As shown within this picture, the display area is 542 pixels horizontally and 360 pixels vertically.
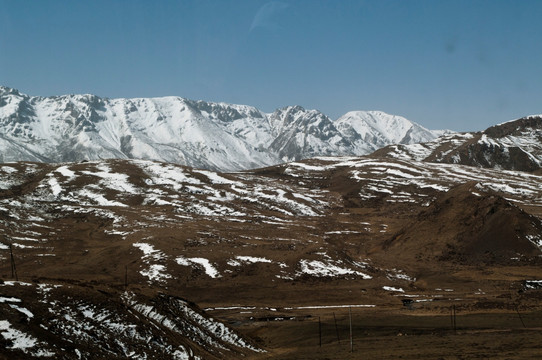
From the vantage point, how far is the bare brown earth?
4506 cm

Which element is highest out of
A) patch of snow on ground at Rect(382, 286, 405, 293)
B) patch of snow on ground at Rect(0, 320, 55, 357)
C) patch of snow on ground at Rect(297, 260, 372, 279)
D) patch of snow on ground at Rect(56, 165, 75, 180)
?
patch of snow on ground at Rect(56, 165, 75, 180)

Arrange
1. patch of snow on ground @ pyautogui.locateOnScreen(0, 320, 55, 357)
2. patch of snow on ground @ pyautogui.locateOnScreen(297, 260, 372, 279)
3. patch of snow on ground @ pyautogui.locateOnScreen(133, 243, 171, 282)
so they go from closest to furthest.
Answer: patch of snow on ground @ pyautogui.locateOnScreen(0, 320, 55, 357) → patch of snow on ground @ pyautogui.locateOnScreen(133, 243, 171, 282) → patch of snow on ground @ pyautogui.locateOnScreen(297, 260, 372, 279)

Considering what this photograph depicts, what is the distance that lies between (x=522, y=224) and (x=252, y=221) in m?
68.5

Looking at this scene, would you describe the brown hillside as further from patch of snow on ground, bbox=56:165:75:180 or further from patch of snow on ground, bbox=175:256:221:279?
patch of snow on ground, bbox=56:165:75:180

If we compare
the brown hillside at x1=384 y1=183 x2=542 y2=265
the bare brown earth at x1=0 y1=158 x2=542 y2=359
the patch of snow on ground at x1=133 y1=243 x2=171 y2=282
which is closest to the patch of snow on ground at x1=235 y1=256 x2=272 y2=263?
the bare brown earth at x1=0 y1=158 x2=542 y2=359

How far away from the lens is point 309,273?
90.2 m

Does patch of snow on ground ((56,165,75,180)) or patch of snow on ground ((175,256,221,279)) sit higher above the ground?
patch of snow on ground ((56,165,75,180))

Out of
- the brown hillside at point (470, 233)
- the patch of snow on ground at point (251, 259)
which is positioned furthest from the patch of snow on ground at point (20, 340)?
the brown hillside at point (470, 233)

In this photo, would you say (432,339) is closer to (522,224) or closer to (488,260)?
(488,260)

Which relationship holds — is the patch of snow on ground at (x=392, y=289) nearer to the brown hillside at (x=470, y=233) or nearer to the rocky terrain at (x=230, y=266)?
the rocky terrain at (x=230, y=266)

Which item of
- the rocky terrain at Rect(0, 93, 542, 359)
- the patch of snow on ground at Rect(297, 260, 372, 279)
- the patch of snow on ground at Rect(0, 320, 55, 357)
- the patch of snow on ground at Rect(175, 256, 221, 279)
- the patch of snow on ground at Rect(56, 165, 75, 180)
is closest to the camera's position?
the patch of snow on ground at Rect(0, 320, 55, 357)

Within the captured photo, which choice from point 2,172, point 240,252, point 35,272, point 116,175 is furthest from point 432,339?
point 2,172

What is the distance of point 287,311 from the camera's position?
2645 inches

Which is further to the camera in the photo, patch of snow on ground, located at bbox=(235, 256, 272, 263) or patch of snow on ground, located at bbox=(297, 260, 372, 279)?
patch of snow on ground, located at bbox=(235, 256, 272, 263)
